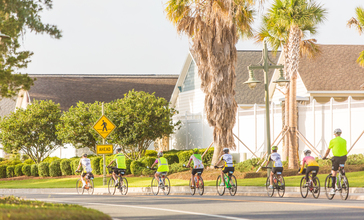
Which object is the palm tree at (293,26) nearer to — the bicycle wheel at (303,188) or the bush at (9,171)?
the bicycle wheel at (303,188)

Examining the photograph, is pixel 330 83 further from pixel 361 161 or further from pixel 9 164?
pixel 9 164

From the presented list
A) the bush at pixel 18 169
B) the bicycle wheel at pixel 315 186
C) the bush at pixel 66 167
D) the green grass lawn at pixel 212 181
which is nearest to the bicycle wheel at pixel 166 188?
the green grass lawn at pixel 212 181

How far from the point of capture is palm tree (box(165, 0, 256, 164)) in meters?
26.1

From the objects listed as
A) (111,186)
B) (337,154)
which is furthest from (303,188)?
(111,186)

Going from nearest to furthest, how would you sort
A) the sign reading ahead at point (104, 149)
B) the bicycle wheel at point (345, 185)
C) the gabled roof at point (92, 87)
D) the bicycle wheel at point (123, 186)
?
the bicycle wheel at point (345, 185) → the bicycle wheel at point (123, 186) → the sign reading ahead at point (104, 149) → the gabled roof at point (92, 87)

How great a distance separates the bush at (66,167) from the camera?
121ft

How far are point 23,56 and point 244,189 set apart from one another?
39.6ft

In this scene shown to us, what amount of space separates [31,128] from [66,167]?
514cm

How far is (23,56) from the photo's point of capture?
25.0 metres

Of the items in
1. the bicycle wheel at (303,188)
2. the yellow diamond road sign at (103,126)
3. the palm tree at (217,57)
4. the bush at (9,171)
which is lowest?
the bush at (9,171)

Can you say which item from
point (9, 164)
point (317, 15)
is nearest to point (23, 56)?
point (317, 15)

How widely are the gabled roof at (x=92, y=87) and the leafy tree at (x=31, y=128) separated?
27.1 feet

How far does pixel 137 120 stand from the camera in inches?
1366

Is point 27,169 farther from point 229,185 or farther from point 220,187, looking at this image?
point 229,185
